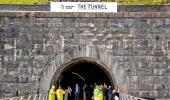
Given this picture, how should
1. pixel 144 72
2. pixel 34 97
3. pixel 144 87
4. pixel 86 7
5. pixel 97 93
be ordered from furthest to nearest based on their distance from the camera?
pixel 86 7, pixel 144 72, pixel 144 87, pixel 34 97, pixel 97 93

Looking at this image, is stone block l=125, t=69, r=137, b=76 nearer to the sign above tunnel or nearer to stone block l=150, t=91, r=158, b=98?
stone block l=150, t=91, r=158, b=98

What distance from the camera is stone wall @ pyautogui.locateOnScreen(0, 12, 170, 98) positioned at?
1761 centimetres

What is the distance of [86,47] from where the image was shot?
58.4ft

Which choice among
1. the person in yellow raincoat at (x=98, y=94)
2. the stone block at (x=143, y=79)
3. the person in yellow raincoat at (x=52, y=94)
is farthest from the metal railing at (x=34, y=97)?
the stone block at (x=143, y=79)

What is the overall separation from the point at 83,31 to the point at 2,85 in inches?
150

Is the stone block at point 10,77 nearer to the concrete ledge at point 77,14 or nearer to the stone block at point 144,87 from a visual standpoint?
the concrete ledge at point 77,14

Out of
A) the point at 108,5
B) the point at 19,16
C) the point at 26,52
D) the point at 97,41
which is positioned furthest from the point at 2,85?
the point at 108,5

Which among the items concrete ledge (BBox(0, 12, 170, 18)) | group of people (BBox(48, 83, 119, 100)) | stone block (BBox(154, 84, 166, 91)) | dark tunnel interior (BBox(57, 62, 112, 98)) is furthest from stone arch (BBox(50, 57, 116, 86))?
dark tunnel interior (BBox(57, 62, 112, 98))

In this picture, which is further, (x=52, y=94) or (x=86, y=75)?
(x=86, y=75)

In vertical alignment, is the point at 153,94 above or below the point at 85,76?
above

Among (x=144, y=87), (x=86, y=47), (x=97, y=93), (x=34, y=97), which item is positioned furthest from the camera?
(x=86, y=47)

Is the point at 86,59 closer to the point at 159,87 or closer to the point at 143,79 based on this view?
the point at 143,79

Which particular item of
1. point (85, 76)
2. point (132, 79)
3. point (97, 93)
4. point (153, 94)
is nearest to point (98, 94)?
point (97, 93)

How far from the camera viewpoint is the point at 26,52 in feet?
58.4
